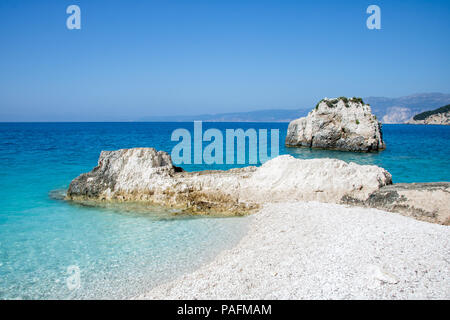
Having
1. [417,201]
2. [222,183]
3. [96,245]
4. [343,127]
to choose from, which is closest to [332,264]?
[417,201]

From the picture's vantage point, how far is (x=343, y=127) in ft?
135

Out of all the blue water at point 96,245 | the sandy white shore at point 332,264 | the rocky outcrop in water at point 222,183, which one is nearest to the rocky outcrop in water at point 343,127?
the rocky outcrop in water at point 222,183

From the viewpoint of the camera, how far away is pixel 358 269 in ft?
18.9

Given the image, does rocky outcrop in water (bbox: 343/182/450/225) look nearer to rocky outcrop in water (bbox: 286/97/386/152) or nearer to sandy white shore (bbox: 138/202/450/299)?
sandy white shore (bbox: 138/202/450/299)

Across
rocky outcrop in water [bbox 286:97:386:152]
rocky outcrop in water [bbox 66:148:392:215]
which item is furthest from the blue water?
rocky outcrop in water [bbox 286:97:386:152]

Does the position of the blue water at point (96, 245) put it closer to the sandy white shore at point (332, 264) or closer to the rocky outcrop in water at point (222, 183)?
the sandy white shore at point (332, 264)

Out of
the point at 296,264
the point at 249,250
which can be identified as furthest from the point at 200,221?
the point at 296,264

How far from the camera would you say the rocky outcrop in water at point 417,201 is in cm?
936

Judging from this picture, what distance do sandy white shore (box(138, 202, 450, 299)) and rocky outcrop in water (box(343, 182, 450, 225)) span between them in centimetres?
84

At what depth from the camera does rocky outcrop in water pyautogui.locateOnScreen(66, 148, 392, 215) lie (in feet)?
37.6

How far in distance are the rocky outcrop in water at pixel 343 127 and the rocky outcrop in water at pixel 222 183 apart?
29.6 meters

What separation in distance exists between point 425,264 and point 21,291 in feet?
27.1

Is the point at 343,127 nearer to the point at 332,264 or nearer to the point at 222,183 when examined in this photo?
the point at 222,183
